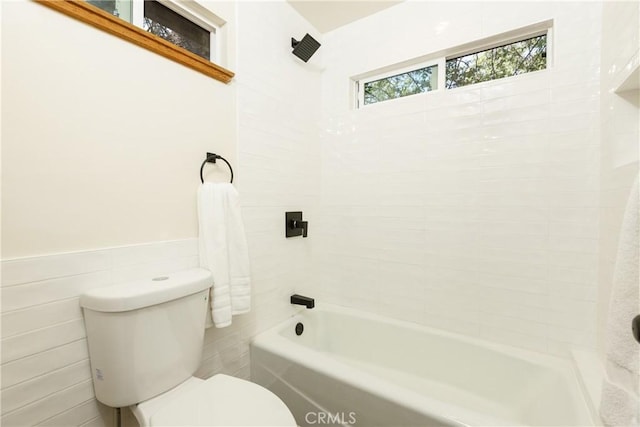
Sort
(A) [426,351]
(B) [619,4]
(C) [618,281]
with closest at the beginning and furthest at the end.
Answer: (C) [618,281] → (B) [619,4] → (A) [426,351]

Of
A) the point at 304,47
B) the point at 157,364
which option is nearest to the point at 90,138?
the point at 157,364

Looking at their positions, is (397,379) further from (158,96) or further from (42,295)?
(158,96)

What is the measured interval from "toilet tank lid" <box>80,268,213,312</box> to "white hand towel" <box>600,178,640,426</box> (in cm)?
130

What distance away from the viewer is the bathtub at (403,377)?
3.64ft

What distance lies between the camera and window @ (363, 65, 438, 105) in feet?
6.05

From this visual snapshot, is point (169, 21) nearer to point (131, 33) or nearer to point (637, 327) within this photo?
point (131, 33)

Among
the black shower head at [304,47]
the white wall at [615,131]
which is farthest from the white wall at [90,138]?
the white wall at [615,131]

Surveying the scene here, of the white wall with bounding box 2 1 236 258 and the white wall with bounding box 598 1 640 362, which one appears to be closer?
the white wall with bounding box 2 1 236 258

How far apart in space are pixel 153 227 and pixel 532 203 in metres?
1.83

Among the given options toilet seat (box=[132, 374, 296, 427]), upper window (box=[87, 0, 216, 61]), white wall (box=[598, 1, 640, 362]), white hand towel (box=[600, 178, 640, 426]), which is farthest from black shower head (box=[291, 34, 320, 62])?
toilet seat (box=[132, 374, 296, 427])

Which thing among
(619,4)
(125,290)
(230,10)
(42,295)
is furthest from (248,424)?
(619,4)

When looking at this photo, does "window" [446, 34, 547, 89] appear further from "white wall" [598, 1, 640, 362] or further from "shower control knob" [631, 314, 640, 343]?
"shower control knob" [631, 314, 640, 343]

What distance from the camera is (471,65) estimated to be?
1.73m

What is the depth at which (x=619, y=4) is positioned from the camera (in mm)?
1146
